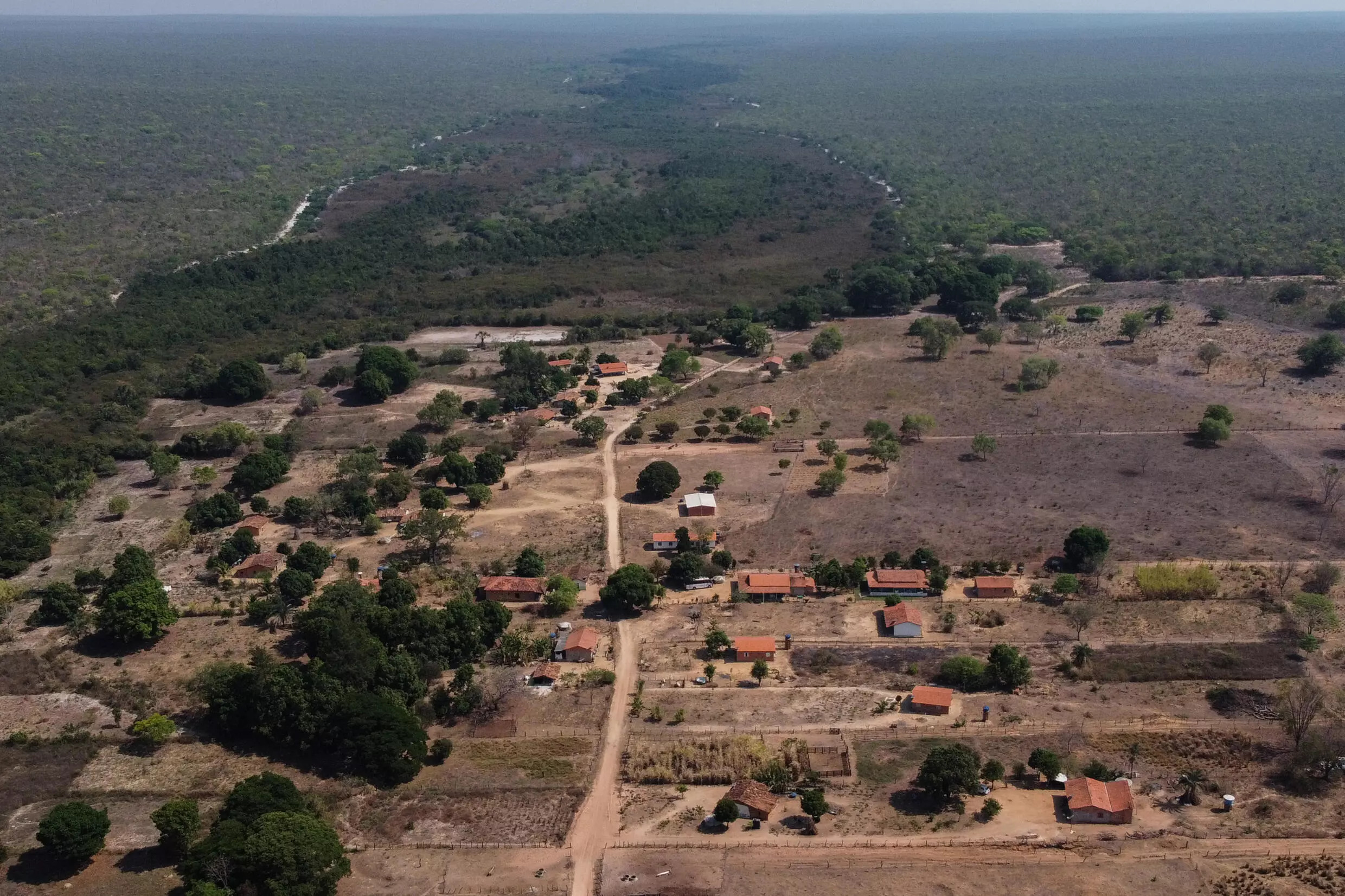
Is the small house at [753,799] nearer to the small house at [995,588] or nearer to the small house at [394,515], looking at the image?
the small house at [995,588]

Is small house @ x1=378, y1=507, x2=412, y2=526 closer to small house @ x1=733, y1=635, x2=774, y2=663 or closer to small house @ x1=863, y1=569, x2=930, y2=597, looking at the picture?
small house @ x1=733, y1=635, x2=774, y2=663

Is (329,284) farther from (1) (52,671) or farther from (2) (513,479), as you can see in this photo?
(1) (52,671)

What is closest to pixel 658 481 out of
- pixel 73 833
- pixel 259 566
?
pixel 259 566

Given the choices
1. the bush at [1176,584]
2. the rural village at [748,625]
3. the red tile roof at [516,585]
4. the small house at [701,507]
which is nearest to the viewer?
the rural village at [748,625]

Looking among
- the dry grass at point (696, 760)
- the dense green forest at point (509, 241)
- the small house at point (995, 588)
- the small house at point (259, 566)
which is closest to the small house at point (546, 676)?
the dry grass at point (696, 760)

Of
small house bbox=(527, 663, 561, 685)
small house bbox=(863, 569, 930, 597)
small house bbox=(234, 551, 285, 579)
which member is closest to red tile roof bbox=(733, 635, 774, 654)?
small house bbox=(863, 569, 930, 597)

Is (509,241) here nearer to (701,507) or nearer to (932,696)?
(701,507)
